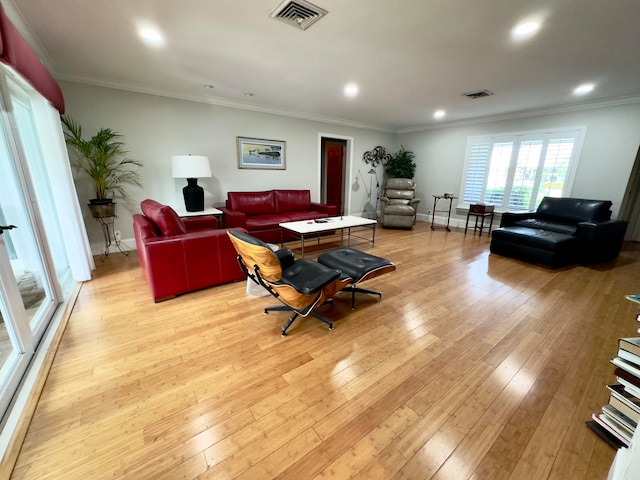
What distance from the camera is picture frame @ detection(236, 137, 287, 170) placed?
473 cm

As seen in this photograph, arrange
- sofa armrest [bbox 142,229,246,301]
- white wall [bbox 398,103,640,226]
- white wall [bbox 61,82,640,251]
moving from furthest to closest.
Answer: white wall [bbox 398,103,640,226] < white wall [bbox 61,82,640,251] < sofa armrest [bbox 142,229,246,301]

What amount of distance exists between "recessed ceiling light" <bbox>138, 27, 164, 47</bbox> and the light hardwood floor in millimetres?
2498

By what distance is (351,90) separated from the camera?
3.78 m

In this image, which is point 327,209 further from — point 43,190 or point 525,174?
point 525,174

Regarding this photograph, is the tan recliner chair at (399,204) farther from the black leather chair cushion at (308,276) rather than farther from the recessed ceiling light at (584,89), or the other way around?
the black leather chair cushion at (308,276)

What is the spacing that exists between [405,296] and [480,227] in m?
4.01

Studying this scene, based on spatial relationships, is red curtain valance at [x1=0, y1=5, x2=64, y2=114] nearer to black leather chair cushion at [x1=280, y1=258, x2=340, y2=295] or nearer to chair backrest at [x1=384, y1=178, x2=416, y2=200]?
black leather chair cushion at [x1=280, y1=258, x2=340, y2=295]

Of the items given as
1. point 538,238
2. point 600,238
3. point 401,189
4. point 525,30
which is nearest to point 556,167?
point 600,238

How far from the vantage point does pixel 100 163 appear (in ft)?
11.0

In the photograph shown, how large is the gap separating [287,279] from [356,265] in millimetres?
703

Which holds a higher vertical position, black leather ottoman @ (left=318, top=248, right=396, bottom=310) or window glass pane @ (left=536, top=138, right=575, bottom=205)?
window glass pane @ (left=536, top=138, right=575, bottom=205)

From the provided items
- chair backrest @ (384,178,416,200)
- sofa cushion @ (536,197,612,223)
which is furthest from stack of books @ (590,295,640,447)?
chair backrest @ (384,178,416,200)

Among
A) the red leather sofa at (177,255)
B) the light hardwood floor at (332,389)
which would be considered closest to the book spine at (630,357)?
the light hardwood floor at (332,389)

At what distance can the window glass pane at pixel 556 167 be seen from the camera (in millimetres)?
4559
